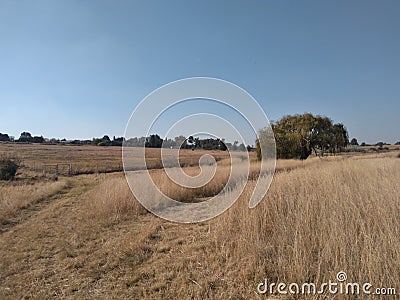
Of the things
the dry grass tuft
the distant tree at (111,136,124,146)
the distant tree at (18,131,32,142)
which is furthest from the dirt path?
the distant tree at (18,131,32,142)

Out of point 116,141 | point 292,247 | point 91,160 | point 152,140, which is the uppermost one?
point 116,141

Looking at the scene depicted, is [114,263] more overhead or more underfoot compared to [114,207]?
more underfoot

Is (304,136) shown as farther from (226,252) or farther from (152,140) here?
(226,252)

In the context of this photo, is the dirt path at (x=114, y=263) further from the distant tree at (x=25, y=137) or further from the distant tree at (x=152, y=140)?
the distant tree at (x=25, y=137)

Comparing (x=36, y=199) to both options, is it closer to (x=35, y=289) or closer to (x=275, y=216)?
(x=35, y=289)

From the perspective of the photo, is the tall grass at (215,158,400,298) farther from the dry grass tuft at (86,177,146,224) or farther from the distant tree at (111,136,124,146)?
the distant tree at (111,136,124,146)

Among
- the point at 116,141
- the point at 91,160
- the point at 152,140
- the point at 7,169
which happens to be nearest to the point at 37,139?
the point at 116,141

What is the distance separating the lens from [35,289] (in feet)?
10.7

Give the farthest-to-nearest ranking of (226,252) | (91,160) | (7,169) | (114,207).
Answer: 1. (91,160)
2. (7,169)
3. (114,207)
4. (226,252)

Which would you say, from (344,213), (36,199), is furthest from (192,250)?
(36,199)

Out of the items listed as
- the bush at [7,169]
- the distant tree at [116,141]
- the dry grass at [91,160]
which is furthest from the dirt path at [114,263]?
the distant tree at [116,141]

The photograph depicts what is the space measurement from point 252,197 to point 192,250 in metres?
2.09

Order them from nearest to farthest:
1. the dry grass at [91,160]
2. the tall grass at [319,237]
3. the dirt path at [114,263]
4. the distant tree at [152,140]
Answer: the tall grass at [319,237], the dirt path at [114,263], the distant tree at [152,140], the dry grass at [91,160]

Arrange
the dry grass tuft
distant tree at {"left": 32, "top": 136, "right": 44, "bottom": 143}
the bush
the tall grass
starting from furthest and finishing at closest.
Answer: distant tree at {"left": 32, "top": 136, "right": 44, "bottom": 143} → the bush → the dry grass tuft → the tall grass
